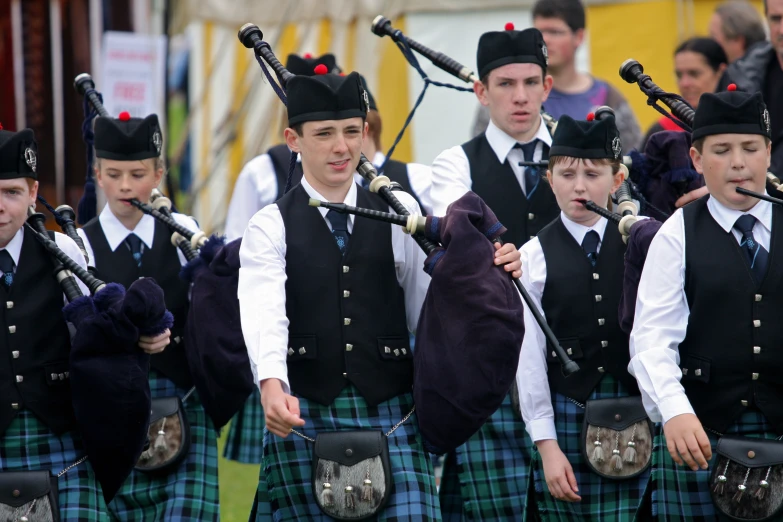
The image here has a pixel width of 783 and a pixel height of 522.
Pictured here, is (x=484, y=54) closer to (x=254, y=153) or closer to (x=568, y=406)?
(x=568, y=406)

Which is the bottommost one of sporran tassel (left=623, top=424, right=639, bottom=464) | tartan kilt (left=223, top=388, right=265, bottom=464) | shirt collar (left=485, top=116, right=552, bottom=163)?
tartan kilt (left=223, top=388, right=265, bottom=464)

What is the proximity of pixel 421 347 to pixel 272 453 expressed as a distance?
61cm

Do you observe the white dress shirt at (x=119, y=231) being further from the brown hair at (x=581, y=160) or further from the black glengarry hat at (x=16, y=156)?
the brown hair at (x=581, y=160)

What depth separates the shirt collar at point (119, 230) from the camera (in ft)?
17.3

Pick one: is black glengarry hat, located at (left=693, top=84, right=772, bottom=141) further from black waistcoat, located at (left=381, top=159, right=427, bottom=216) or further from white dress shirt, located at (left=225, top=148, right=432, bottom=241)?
white dress shirt, located at (left=225, top=148, right=432, bottom=241)

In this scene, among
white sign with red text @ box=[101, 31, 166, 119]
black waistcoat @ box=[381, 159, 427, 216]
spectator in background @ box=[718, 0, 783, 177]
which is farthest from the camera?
white sign with red text @ box=[101, 31, 166, 119]

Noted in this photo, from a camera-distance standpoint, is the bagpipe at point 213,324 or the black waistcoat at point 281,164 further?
the black waistcoat at point 281,164

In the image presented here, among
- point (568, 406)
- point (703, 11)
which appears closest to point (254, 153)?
point (703, 11)

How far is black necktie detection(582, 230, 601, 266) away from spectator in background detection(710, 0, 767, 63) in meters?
2.74

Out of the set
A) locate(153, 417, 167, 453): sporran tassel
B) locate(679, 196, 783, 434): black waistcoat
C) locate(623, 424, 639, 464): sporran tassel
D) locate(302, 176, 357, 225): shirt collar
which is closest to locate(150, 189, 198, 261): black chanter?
locate(153, 417, 167, 453): sporran tassel

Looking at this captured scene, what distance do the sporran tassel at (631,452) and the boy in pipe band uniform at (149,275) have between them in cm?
168

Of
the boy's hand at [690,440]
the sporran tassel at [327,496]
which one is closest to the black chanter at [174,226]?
the sporran tassel at [327,496]

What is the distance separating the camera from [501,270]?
387 cm

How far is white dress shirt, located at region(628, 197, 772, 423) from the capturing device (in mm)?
3832
